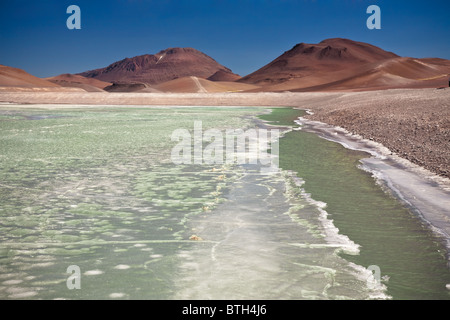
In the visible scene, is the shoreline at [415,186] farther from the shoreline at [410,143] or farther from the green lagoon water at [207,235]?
the green lagoon water at [207,235]

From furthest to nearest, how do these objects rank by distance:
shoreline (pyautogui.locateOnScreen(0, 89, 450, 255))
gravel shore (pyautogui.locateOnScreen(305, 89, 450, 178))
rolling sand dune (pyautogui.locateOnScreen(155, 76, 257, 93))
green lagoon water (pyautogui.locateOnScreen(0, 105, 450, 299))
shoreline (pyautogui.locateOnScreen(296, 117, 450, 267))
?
rolling sand dune (pyautogui.locateOnScreen(155, 76, 257, 93))
gravel shore (pyautogui.locateOnScreen(305, 89, 450, 178))
shoreline (pyautogui.locateOnScreen(0, 89, 450, 255))
shoreline (pyautogui.locateOnScreen(296, 117, 450, 267))
green lagoon water (pyautogui.locateOnScreen(0, 105, 450, 299))

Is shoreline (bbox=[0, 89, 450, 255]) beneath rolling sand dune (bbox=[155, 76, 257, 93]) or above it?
beneath

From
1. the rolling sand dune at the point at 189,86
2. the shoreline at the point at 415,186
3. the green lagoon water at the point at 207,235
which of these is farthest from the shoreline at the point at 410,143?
the rolling sand dune at the point at 189,86

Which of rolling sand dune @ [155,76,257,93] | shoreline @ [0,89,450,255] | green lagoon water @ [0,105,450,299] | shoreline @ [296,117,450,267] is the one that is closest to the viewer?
green lagoon water @ [0,105,450,299]

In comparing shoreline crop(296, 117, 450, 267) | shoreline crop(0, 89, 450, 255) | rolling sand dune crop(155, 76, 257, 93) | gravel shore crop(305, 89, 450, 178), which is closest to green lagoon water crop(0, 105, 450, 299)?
shoreline crop(296, 117, 450, 267)

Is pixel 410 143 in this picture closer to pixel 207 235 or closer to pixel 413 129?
pixel 413 129

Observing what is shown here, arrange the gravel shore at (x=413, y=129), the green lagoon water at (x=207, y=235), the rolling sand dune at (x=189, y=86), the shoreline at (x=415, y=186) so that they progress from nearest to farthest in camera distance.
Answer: the green lagoon water at (x=207, y=235) → the shoreline at (x=415, y=186) → the gravel shore at (x=413, y=129) → the rolling sand dune at (x=189, y=86)

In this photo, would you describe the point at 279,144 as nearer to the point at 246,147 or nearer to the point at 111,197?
the point at 246,147

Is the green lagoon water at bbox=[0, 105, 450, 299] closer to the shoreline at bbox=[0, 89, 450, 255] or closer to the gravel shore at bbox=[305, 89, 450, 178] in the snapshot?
the shoreline at bbox=[0, 89, 450, 255]
